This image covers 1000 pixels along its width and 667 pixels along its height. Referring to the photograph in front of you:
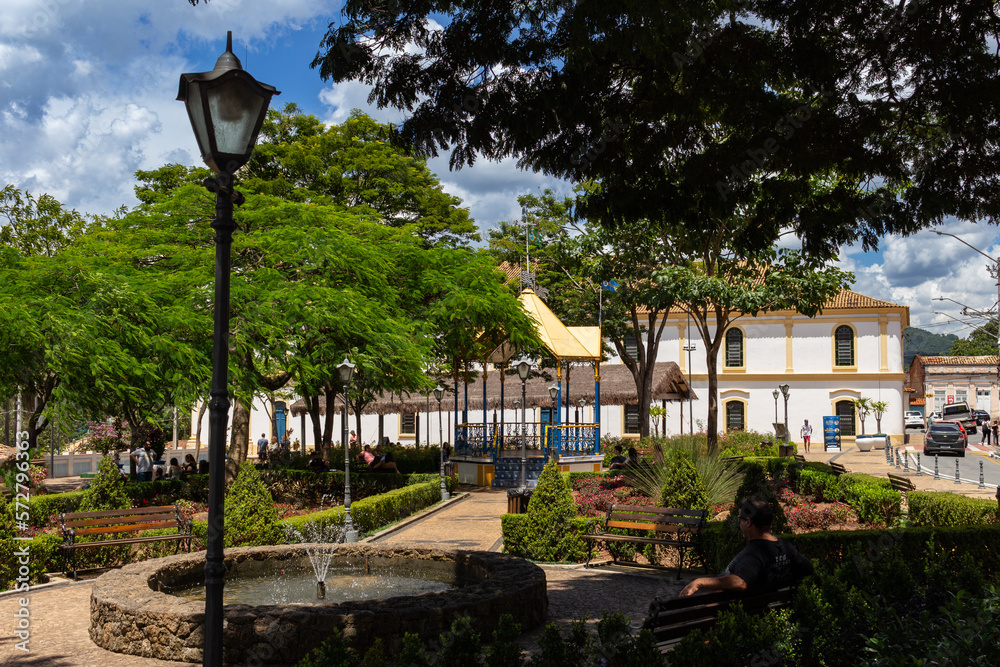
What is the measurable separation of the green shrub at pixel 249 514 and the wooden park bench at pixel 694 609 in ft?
26.6

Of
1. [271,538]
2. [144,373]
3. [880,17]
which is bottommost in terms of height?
[271,538]

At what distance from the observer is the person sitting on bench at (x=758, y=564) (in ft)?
17.5

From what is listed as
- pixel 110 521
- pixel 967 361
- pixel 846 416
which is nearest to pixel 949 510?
pixel 110 521

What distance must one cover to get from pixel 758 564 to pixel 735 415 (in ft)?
143

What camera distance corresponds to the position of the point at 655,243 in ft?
73.6

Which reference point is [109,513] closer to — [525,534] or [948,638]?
[525,534]

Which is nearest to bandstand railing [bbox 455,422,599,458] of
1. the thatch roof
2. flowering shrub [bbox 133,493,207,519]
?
flowering shrub [bbox 133,493,207,519]

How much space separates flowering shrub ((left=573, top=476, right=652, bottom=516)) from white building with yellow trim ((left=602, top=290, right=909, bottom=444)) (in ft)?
88.8

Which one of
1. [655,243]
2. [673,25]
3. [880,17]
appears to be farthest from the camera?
[655,243]

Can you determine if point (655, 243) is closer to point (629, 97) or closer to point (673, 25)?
point (629, 97)

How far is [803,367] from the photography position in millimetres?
46344

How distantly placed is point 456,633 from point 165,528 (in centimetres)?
921

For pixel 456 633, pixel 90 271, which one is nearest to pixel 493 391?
pixel 90 271

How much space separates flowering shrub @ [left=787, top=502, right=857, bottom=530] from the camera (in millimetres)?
13953
